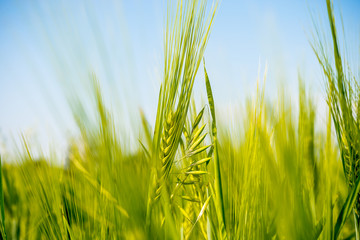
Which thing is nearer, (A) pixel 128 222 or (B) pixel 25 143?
(A) pixel 128 222

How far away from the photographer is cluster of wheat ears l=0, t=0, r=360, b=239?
391 mm

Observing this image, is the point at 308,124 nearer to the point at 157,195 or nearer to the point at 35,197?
the point at 157,195

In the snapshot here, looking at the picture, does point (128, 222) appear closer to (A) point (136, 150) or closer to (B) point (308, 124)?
(A) point (136, 150)

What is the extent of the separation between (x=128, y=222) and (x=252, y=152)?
24 centimetres

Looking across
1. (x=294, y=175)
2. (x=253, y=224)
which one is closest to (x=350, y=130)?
(x=294, y=175)

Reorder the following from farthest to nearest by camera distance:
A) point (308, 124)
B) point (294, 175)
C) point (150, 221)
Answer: point (308, 124) → point (294, 175) → point (150, 221)

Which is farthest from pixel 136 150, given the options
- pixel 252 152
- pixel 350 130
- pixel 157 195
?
pixel 350 130

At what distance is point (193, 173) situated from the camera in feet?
1.36

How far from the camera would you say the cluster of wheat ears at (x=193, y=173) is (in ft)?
1.28

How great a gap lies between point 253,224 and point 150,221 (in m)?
0.19

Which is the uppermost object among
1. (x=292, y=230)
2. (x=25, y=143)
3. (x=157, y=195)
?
(x=25, y=143)

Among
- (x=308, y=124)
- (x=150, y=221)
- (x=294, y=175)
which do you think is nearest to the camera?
(x=150, y=221)

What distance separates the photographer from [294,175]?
499 millimetres

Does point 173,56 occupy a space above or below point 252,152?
above
